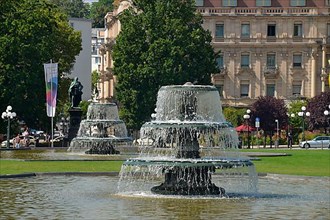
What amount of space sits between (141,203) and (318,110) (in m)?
82.2

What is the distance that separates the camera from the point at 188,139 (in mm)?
28453

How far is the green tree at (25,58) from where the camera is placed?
258 ft

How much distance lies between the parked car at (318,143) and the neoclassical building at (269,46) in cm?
2625

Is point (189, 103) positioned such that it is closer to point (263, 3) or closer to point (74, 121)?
point (74, 121)

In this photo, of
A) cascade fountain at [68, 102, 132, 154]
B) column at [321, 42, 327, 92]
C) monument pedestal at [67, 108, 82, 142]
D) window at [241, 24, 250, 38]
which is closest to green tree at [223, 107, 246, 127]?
window at [241, 24, 250, 38]

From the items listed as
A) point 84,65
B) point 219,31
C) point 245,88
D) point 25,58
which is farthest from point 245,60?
point 84,65

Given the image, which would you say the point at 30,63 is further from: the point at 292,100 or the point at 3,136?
the point at 292,100

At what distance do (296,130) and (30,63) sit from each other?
3571 centimetres

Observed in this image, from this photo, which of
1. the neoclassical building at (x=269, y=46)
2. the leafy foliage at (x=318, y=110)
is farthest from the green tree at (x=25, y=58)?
the neoclassical building at (x=269, y=46)

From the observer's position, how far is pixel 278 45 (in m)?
117

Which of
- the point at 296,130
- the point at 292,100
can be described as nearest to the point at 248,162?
the point at 296,130

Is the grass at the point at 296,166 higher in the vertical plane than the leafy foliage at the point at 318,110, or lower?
lower

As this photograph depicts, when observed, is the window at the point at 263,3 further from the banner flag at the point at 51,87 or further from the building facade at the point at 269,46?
the banner flag at the point at 51,87

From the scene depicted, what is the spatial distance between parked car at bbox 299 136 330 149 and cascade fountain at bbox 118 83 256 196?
192 feet
